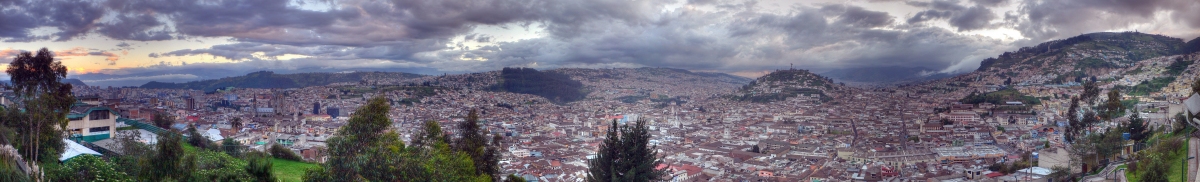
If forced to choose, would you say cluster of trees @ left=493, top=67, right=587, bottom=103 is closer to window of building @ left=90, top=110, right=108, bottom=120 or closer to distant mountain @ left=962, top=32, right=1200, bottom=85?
distant mountain @ left=962, top=32, right=1200, bottom=85

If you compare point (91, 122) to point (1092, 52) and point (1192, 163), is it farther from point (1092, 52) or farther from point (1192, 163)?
point (1092, 52)

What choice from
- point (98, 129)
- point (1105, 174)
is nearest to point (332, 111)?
point (98, 129)

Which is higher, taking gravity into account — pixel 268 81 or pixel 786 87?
pixel 268 81

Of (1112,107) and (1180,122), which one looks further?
(1112,107)

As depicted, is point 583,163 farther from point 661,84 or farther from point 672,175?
point 661,84

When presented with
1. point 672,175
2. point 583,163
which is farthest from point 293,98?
point 672,175

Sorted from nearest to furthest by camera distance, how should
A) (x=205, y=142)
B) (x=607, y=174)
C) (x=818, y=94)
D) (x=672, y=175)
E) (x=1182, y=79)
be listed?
1. (x=607, y=174)
2. (x=205, y=142)
3. (x=672, y=175)
4. (x=1182, y=79)
5. (x=818, y=94)
